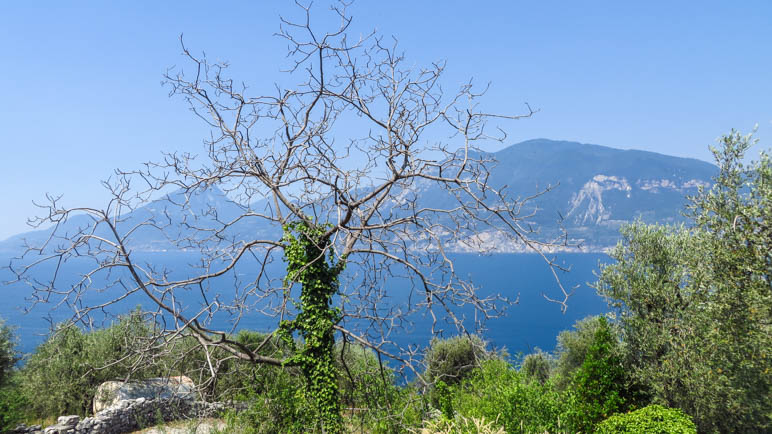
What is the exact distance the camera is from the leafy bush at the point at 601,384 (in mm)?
13789

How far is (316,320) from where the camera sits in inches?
335

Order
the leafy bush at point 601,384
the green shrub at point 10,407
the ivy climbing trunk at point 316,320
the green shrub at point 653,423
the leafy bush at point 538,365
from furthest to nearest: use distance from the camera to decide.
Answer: the leafy bush at point 538,365
the leafy bush at point 601,384
the green shrub at point 10,407
the green shrub at point 653,423
the ivy climbing trunk at point 316,320

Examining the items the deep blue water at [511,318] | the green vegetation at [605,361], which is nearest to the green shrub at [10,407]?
the green vegetation at [605,361]

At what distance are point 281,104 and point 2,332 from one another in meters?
13.8

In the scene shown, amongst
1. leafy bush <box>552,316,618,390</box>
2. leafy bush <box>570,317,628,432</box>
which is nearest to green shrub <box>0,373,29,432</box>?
leafy bush <box>570,317,628,432</box>

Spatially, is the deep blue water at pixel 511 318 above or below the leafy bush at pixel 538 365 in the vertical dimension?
above

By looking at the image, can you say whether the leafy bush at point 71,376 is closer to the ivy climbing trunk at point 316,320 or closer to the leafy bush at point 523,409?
the ivy climbing trunk at point 316,320

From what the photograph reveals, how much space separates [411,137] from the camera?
8.32 meters

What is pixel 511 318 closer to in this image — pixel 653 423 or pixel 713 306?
pixel 653 423

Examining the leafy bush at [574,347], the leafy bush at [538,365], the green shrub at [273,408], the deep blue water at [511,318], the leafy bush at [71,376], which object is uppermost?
the deep blue water at [511,318]

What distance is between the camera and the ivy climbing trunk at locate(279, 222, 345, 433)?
849cm

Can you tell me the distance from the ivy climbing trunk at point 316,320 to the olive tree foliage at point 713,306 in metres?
8.06

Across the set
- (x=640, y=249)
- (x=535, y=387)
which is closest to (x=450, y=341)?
(x=640, y=249)

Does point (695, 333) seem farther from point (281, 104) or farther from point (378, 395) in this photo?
point (281, 104)
